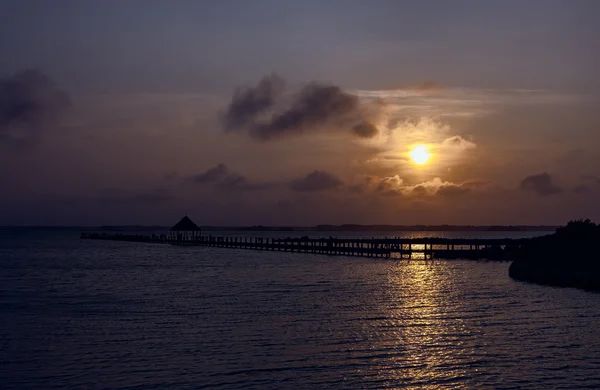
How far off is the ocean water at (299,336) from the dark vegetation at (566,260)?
2405mm

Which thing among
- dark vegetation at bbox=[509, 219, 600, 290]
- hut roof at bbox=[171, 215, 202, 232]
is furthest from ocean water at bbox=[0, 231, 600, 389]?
hut roof at bbox=[171, 215, 202, 232]

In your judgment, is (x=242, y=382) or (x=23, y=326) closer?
(x=242, y=382)

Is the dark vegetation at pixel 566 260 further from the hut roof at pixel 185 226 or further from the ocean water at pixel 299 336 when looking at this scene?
the hut roof at pixel 185 226

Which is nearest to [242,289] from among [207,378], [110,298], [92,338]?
[110,298]

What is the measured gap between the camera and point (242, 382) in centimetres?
1881

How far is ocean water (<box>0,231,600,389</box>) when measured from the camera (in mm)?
19516

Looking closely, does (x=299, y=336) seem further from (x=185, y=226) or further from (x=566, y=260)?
(x=185, y=226)

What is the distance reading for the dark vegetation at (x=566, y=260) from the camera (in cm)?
4472

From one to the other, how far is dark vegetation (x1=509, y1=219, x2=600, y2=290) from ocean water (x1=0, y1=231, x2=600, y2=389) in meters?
2.41

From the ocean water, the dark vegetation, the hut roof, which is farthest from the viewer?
the hut roof

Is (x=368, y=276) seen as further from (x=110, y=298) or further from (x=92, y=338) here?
(x=92, y=338)

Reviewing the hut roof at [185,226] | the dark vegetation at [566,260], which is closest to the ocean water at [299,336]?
the dark vegetation at [566,260]

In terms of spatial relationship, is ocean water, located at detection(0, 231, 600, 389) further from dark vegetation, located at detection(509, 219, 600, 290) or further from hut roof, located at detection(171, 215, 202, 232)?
hut roof, located at detection(171, 215, 202, 232)

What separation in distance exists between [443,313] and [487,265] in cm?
3822
